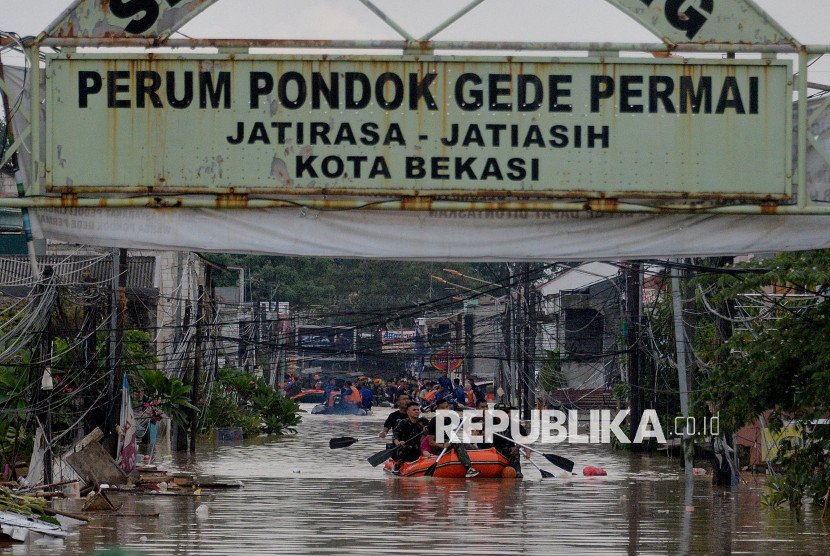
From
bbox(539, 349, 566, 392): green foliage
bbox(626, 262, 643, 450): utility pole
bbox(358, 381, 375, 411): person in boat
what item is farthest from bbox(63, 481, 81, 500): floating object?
bbox(358, 381, 375, 411): person in boat

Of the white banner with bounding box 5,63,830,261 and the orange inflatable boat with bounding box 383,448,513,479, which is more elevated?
the white banner with bounding box 5,63,830,261

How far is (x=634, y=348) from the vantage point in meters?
28.1

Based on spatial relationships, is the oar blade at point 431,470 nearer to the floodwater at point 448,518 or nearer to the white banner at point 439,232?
the floodwater at point 448,518

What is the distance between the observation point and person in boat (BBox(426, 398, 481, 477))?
21156 mm

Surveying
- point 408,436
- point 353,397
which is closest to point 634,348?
point 408,436

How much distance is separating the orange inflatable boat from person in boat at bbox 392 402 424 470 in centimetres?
41

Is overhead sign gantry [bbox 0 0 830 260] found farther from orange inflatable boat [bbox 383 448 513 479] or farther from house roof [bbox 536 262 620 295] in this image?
house roof [bbox 536 262 620 295]

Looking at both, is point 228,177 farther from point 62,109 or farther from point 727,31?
point 727,31

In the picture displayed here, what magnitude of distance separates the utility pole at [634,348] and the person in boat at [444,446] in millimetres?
6133

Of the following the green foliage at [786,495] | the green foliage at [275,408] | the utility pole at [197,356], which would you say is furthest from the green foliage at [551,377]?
the green foliage at [786,495]

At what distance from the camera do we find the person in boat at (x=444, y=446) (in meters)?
21.2

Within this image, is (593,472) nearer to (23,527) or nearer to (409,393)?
(23,527)

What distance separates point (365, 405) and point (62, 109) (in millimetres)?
43165

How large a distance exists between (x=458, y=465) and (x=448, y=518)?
21.9 ft
